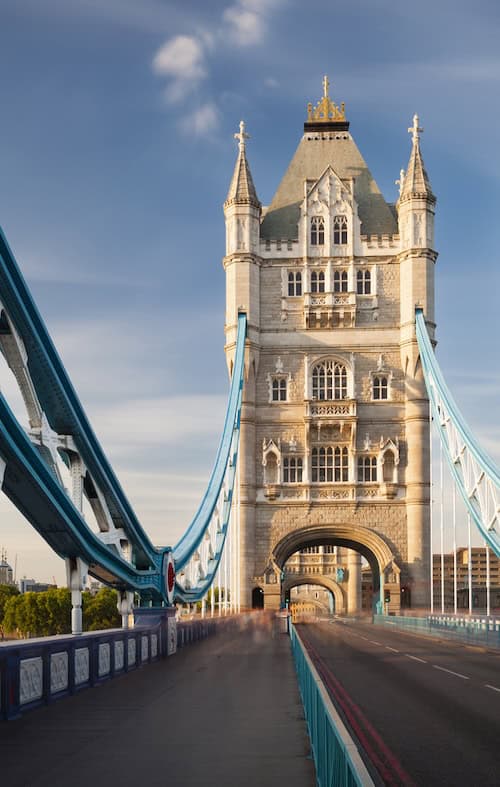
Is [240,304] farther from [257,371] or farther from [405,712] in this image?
[405,712]

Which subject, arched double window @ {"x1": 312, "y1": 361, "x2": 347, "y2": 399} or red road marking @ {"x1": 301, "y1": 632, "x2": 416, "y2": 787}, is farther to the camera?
arched double window @ {"x1": 312, "y1": 361, "x2": 347, "y2": 399}

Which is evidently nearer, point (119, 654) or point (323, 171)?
point (119, 654)

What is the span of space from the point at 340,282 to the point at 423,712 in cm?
5920

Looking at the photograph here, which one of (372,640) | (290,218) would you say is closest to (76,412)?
(372,640)

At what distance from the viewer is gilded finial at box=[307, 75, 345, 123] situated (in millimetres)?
82062

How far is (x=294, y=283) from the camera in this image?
75.4 meters

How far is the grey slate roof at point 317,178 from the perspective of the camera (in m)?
76.8

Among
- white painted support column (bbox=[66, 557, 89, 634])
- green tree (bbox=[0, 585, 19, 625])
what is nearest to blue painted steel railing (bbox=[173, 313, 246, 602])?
white painted support column (bbox=[66, 557, 89, 634])

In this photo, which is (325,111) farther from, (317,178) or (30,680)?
(30,680)

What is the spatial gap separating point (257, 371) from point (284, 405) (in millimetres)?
2901

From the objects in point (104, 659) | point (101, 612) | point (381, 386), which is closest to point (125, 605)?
point (104, 659)

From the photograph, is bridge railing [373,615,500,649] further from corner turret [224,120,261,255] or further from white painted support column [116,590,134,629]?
corner turret [224,120,261,255]

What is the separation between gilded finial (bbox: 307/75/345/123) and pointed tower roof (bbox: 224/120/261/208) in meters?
6.72

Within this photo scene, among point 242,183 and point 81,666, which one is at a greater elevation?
point 242,183
